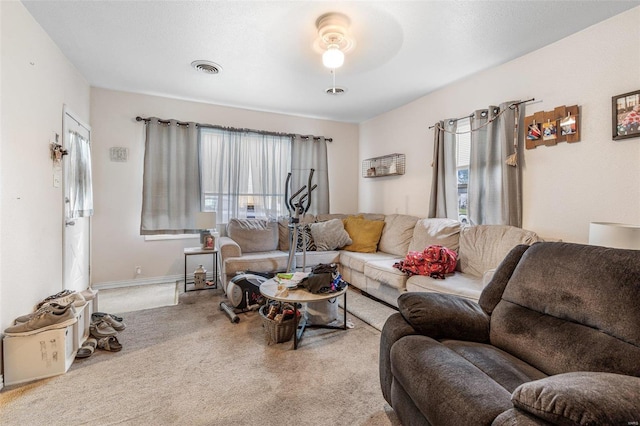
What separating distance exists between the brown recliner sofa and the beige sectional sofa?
797mm

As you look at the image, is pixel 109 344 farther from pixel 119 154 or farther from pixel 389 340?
pixel 119 154

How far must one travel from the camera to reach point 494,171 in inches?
117

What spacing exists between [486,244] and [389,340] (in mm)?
1794

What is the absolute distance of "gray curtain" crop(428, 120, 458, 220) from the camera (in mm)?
3510

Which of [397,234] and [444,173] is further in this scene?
[397,234]

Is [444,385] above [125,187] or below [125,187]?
below

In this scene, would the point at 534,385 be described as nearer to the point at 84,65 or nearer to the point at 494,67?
the point at 494,67

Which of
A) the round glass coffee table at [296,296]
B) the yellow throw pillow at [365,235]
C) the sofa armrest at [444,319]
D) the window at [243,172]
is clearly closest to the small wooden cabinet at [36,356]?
the round glass coffee table at [296,296]

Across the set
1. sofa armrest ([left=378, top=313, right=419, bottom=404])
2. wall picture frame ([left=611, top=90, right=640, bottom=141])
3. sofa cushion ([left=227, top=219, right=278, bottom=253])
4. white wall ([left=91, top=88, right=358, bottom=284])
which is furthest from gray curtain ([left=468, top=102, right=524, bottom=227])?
white wall ([left=91, top=88, right=358, bottom=284])

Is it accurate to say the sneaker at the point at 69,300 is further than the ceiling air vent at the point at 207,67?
No

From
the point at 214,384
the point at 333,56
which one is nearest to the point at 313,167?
the point at 333,56

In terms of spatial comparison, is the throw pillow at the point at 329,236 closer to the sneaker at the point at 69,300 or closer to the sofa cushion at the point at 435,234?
the sofa cushion at the point at 435,234

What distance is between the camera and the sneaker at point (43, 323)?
1.86 m

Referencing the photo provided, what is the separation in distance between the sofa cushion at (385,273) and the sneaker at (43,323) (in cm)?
261
